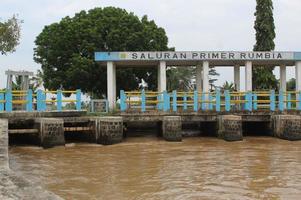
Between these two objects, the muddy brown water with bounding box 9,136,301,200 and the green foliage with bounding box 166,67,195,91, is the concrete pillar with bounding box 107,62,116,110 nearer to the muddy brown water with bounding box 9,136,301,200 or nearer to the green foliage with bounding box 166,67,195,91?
the muddy brown water with bounding box 9,136,301,200

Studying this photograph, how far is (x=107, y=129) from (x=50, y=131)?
2052 millimetres

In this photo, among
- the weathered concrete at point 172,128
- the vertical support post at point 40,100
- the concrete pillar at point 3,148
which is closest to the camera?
the concrete pillar at point 3,148

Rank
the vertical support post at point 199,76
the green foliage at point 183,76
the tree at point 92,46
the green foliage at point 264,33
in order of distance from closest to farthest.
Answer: the vertical support post at point 199,76
the tree at point 92,46
the green foliage at point 264,33
the green foliage at point 183,76

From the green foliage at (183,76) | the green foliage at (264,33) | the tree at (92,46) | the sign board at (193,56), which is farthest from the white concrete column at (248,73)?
the green foliage at (183,76)

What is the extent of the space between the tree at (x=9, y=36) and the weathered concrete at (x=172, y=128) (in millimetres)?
8259

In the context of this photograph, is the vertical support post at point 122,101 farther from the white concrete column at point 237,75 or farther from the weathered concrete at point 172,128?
the white concrete column at point 237,75

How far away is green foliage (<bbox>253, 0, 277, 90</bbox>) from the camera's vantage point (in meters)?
29.7

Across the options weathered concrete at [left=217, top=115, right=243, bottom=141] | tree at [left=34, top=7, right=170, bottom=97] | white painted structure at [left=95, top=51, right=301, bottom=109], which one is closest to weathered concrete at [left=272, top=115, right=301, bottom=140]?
weathered concrete at [left=217, top=115, right=243, bottom=141]

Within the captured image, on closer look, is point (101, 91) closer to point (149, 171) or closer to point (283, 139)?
point (283, 139)

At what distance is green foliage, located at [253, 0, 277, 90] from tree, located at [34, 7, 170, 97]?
6174 mm

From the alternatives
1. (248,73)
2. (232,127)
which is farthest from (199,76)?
(232,127)

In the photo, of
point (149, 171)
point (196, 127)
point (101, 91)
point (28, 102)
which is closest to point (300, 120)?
point (196, 127)

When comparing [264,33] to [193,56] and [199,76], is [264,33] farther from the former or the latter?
[193,56]

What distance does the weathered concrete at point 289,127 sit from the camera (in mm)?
18016
